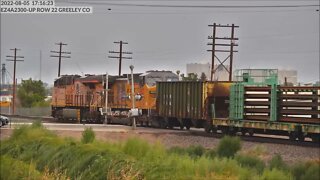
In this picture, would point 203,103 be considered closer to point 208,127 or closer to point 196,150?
point 208,127

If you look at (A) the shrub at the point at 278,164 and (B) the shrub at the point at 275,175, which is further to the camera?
(A) the shrub at the point at 278,164

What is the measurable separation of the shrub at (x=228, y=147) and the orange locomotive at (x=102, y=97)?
44.7 ft

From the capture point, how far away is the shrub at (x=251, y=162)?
2104 centimetres

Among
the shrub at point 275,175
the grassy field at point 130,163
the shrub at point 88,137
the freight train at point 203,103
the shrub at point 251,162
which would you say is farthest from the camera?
the freight train at point 203,103

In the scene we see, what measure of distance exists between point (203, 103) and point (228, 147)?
27.5 ft

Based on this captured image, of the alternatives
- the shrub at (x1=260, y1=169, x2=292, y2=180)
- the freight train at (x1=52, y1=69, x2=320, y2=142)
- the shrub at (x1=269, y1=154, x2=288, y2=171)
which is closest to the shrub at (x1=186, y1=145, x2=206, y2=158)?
the shrub at (x1=269, y1=154, x2=288, y2=171)

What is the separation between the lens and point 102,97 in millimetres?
43531

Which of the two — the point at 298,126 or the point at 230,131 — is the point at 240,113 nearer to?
the point at 230,131

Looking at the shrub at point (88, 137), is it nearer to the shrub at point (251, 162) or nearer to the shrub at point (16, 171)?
the shrub at point (16, 171)

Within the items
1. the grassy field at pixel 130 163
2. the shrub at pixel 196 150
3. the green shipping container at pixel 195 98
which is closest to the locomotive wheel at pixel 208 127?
the green shipping container at pixel 195 98

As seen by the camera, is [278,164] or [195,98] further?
[195,98]

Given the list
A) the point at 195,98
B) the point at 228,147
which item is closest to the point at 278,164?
the point at 228,147

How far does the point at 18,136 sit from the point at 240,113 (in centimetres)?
1155

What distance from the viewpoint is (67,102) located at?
48.8 m
